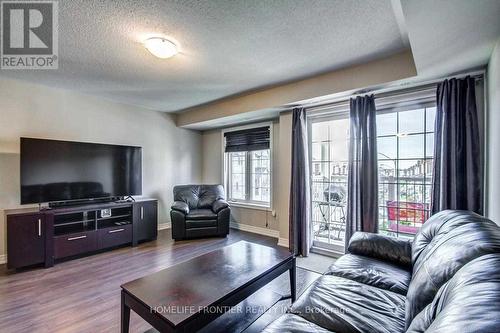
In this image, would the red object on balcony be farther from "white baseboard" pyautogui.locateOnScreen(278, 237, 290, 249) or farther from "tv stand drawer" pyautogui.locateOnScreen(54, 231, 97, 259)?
"tv stand drawer" pyautogui.locateOnScreen(54, 231, 97, 259)

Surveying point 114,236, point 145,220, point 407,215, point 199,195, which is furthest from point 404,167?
point 114,236

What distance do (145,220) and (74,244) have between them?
3.35 ft

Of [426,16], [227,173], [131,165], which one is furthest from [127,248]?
[426,16]

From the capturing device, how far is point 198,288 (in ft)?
5.04

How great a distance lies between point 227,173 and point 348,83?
10.6 feet

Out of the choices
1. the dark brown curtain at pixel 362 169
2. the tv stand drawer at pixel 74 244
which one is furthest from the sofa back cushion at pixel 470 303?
the tv stand drawer at pixel 74 244

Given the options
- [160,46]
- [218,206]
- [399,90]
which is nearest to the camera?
[160,46]

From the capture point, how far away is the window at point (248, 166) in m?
4.61

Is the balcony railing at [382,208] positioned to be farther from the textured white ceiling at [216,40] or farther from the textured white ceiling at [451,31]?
the textured white ceiling at [216,40]

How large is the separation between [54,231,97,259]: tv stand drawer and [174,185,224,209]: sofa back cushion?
1.55 metres

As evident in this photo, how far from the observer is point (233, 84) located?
3.36 m

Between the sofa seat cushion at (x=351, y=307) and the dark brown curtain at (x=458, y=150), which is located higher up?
the dark brown curtain at (x=458, y=150)

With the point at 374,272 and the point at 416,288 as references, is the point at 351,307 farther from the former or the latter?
the point at 374,272

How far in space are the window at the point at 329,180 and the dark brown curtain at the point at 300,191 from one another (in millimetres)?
214
